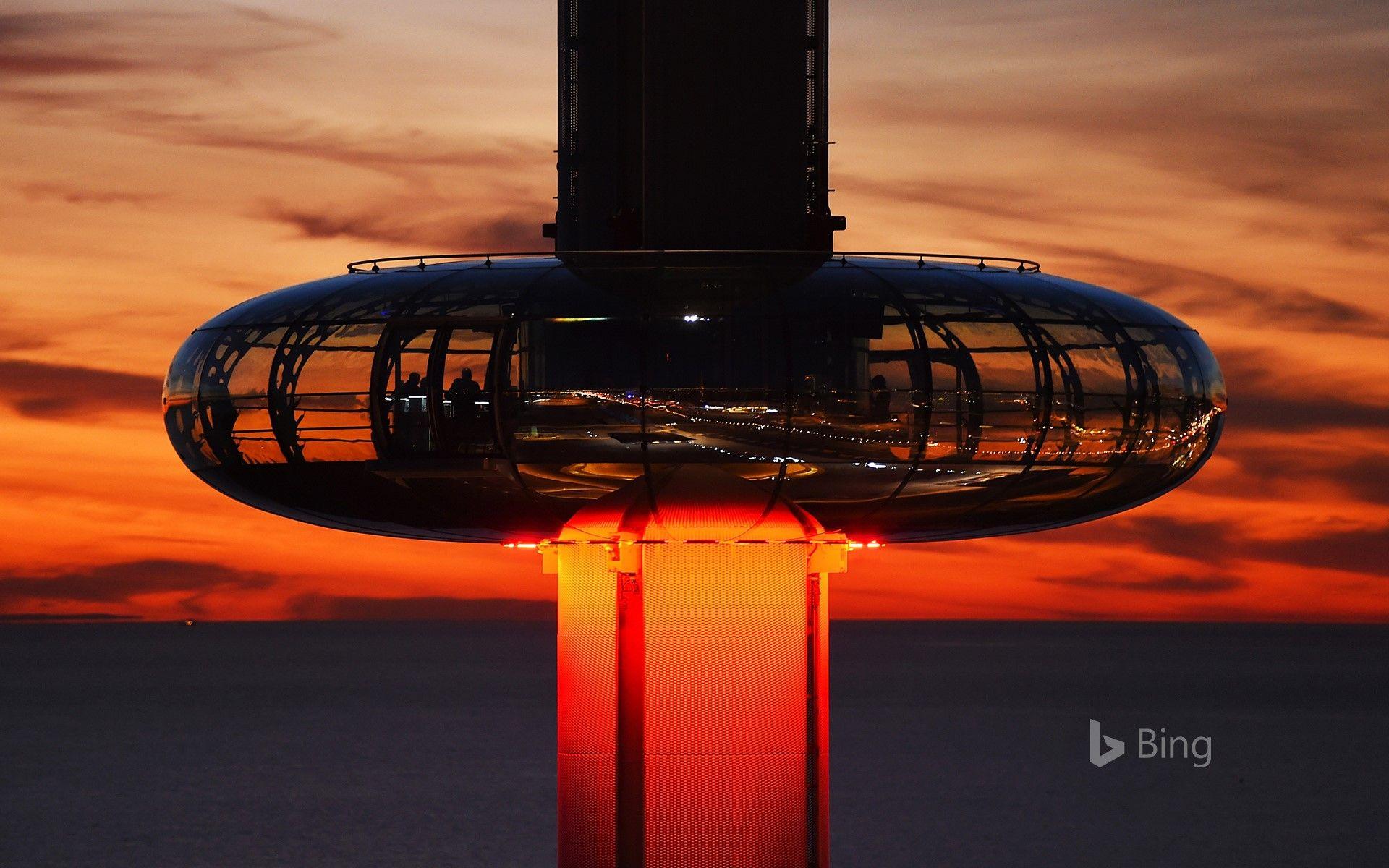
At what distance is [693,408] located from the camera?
74.2 ft

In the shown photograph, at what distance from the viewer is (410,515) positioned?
25125mm

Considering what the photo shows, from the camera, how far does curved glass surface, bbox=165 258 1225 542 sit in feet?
74.7

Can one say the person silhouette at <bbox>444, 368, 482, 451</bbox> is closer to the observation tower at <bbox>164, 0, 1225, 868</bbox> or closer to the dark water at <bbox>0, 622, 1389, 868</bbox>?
the observation tower at <bbox>164, 0, 1225, 868</bbox>

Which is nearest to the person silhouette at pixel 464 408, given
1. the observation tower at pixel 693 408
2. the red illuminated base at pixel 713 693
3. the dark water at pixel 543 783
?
the observation tower at pixel 693 408

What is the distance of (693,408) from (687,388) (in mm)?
201

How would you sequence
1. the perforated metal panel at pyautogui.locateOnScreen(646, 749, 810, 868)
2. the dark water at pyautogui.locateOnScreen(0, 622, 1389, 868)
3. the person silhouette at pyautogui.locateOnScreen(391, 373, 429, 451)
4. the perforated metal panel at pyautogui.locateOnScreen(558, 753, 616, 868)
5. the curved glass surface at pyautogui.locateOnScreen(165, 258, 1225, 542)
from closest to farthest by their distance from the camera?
the curved glass surface at pyautogui.locateOnScreen(165, 258, 1225, 542), the person silhouette at pyautogui.locateOnScreen(391, 373, 429, 451), the perforated metal panel at pyautogui.locateOnScreen(646, 749, 810, 868), the perforated metal panel at pyautogui.locateOnScreen(558, 753, 616, 868), the dark water at pyautogui.locateOnScreen(0, 622, 1389, 868)

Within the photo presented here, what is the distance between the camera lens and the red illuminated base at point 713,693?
24625mm

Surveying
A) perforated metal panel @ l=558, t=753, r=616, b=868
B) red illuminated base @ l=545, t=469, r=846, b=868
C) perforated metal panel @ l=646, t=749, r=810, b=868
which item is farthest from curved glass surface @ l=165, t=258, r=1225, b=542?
perforated metal panel @ l=646, t=749, r=810, b=868

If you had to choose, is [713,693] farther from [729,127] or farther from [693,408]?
[729,127]

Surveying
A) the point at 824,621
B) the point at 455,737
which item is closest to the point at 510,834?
the point at 455,737

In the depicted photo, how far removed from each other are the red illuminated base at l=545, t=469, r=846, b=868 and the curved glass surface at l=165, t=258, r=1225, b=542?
34.6 inches

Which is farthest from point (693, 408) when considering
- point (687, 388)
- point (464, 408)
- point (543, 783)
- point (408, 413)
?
point (543, 783)

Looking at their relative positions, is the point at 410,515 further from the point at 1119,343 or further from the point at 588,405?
the point at 1119,343

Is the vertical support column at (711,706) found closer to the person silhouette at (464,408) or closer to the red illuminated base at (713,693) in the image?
the red illuminated base at (713,693)
